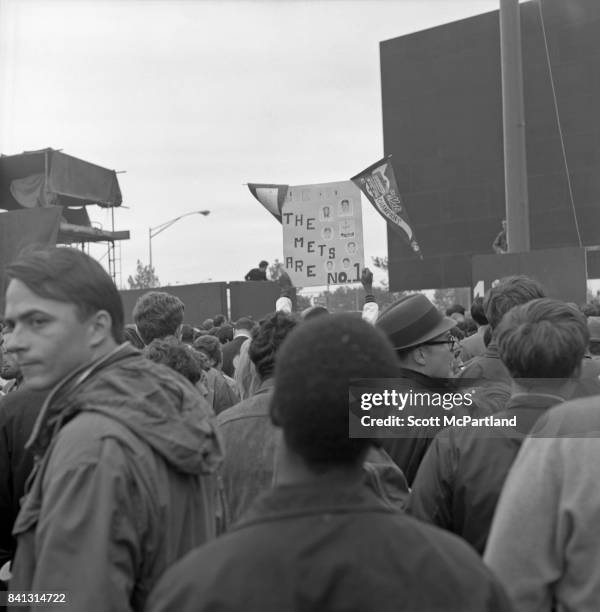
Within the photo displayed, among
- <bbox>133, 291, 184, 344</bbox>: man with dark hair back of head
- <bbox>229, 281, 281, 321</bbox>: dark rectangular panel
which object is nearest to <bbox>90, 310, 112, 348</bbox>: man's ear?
<bbox>133, 291, 184, 344</bbox>: man with dark hair back of head

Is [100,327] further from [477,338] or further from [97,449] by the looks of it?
[477,338]

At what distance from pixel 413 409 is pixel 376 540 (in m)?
2.04

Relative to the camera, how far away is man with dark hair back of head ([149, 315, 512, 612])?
51.8 inches

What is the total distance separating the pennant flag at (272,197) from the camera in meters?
8.45

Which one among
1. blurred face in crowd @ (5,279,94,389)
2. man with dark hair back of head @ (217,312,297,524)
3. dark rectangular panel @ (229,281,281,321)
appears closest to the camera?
blurred face in crowd @ (5,279,94,389)

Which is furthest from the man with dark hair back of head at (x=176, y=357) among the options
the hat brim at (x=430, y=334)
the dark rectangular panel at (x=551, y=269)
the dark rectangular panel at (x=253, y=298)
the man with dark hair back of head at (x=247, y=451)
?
the dark rectangular panel at (x=253, y=298)

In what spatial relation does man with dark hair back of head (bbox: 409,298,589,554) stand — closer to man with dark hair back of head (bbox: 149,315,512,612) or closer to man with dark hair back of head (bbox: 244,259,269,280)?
man with dark hair back of head (bbox: 149,315,512,612)

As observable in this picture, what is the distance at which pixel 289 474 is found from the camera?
59.9 inches

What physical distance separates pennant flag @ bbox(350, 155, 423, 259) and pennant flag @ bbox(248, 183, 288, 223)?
1.07 m

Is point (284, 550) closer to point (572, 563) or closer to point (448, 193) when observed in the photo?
point (572, 563)

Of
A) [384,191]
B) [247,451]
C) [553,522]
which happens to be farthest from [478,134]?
[553,522]

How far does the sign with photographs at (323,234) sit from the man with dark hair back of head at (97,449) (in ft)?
19.2

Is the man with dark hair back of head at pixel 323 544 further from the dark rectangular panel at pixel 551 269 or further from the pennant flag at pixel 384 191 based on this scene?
the pennant flag at pixel 384 191

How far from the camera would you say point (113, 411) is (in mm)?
2008
